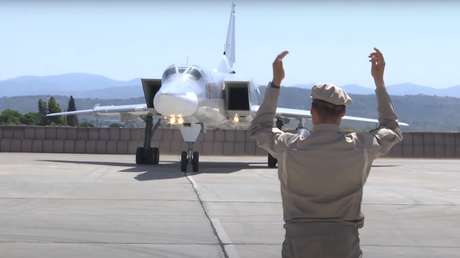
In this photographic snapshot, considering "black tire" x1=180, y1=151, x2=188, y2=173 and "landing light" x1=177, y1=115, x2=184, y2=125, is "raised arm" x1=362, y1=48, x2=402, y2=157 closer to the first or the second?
"landing light" x1=177, y1=115, x2=184, y2=125

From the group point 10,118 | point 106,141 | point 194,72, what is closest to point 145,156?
point 194,72

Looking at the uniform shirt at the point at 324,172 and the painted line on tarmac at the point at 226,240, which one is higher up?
the uniform shirt at the point at 324,172

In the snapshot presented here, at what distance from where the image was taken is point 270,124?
12.0 feet

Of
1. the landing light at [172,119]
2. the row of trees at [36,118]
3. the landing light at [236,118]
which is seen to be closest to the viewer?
the landing light at [172,119]

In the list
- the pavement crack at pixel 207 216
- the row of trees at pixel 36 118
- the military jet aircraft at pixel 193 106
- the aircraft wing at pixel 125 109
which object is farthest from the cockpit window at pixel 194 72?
the row of trees at pixel 36 118

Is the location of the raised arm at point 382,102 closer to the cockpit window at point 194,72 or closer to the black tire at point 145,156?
the cockpit window at point 194,72

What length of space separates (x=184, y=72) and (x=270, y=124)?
17044mm

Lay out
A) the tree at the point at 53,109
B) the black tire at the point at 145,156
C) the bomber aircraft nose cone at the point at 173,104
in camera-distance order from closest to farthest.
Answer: the bomber aircraft nose cone at the point at 173,104
the black tire at the point at 145,156
the tree at the point at 53,109

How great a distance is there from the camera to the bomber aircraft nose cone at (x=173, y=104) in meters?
17.8

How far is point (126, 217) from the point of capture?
9.68 meters

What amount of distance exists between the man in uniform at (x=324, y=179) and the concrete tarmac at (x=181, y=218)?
3746 mm

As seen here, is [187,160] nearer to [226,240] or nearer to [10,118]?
[226,240]

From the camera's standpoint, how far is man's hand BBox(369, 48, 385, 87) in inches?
148

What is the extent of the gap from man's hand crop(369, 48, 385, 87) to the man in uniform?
280 mm
